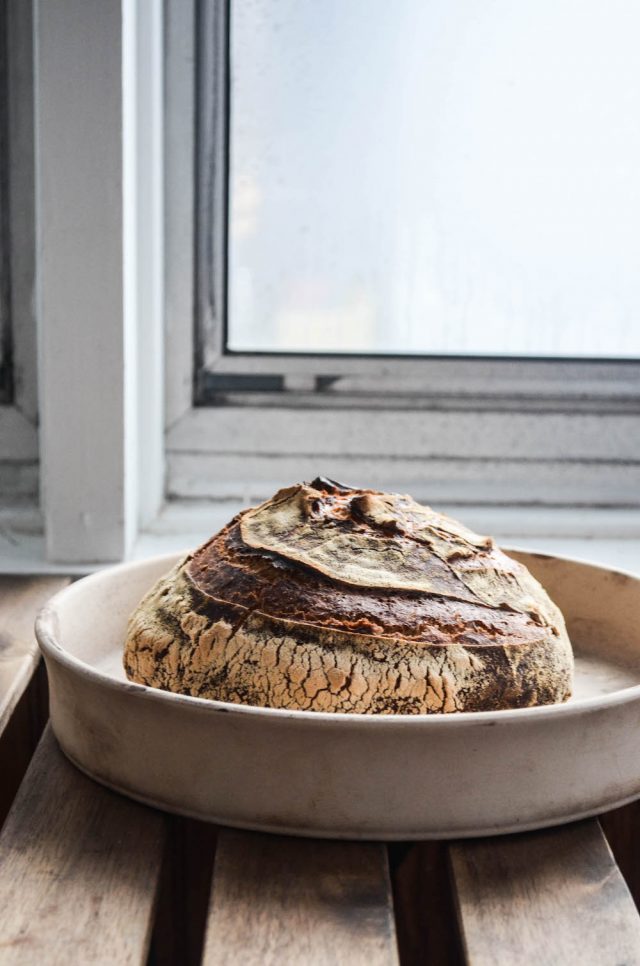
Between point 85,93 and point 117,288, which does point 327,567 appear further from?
point 85,93

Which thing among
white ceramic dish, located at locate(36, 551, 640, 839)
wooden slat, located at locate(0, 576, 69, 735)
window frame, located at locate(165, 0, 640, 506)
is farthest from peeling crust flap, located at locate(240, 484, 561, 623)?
window frame, located at locate(165, 0, 640, 506)

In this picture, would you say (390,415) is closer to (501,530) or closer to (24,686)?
(501,530)

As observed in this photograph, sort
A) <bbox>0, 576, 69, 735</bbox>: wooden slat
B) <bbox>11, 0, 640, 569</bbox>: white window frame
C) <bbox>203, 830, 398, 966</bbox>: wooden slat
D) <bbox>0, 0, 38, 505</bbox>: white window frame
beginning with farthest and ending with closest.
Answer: <bbox>0, 0, 38, 505</bbox>: white window frame, <bbox>11, 0, 640, 569</bbox>: white window frame, <bbox>0, 576, 69, 735</bbox>: wooden slat, <bbox>203, 830, 398, 966</bbox>: wooden slat

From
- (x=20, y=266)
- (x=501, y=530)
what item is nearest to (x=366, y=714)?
(x=501, y=530)

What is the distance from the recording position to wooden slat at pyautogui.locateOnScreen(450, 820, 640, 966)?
1.51 feet

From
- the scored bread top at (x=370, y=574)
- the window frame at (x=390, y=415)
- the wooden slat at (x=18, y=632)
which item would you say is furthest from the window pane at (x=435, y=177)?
the scored bread top at (x=370, y=574)

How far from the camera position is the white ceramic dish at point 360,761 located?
0.50 metres

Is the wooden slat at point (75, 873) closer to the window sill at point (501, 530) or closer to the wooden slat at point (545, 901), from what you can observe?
the wooden slat at point (545, 901)

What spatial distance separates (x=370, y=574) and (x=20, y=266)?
73 centimetres

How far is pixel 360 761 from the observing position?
20.0 inches

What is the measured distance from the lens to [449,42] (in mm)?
1147

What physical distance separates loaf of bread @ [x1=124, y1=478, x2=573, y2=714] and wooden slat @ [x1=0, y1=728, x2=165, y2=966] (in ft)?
0.27

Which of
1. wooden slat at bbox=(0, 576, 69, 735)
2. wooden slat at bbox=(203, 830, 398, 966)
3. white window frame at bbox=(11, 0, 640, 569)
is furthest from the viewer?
white window frame at bbox=(11, 0, 640, 569)

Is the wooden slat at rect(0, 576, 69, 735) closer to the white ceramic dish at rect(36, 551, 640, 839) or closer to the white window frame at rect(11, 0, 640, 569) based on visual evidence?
the white window frame at rect(11, 0, 640, 569)
